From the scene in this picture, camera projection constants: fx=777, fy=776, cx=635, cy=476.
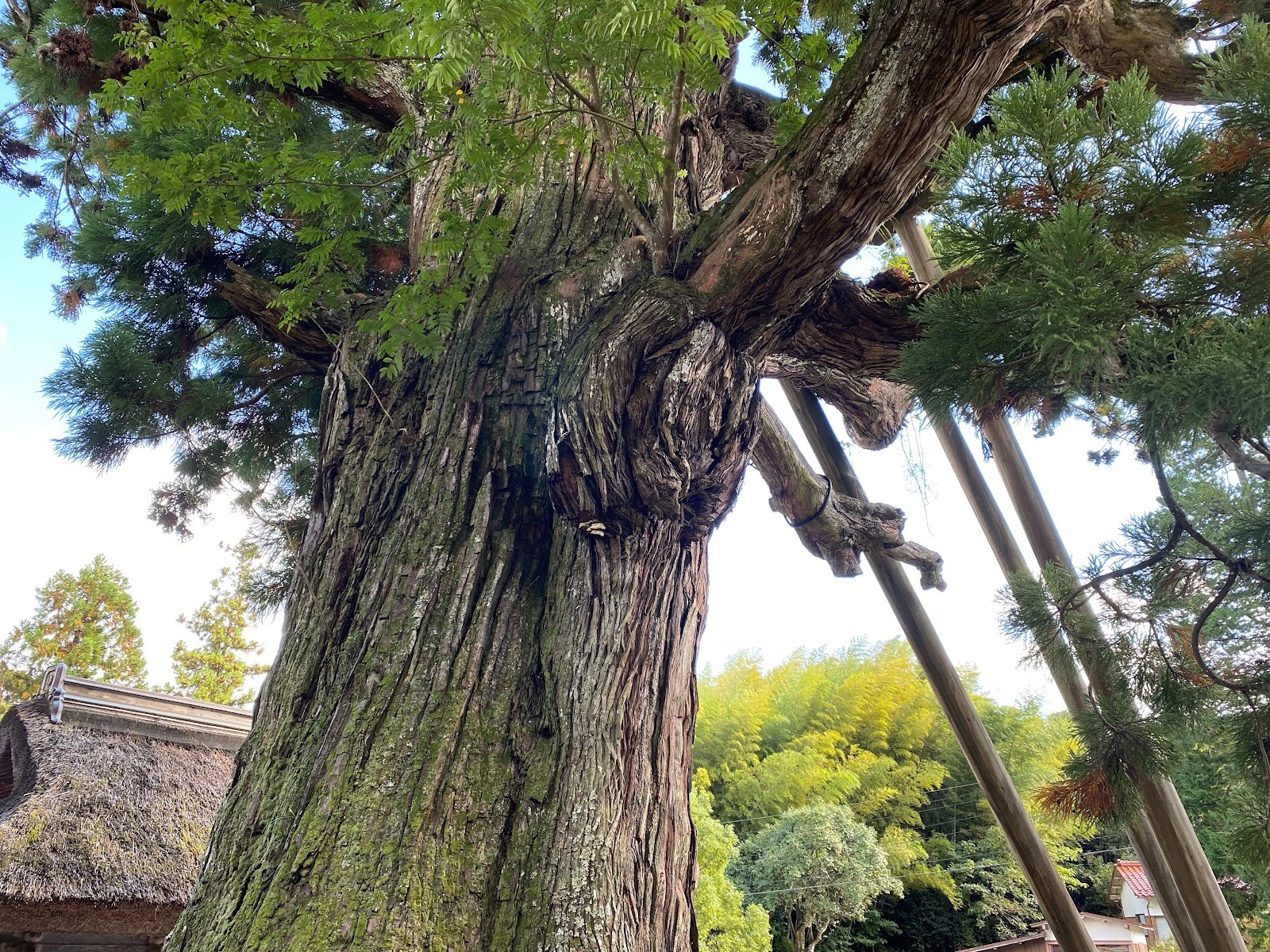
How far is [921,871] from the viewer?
36.5 ft

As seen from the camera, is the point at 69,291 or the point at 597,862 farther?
the point at 69,291

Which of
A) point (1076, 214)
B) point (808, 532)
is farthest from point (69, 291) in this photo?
point (1076, 214)

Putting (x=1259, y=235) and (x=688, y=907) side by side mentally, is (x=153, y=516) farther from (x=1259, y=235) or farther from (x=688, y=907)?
(x=1259, y=235)

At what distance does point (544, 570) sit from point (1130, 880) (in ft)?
38.0

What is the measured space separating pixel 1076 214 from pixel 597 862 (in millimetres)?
1221

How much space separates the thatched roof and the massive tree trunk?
10.6ft

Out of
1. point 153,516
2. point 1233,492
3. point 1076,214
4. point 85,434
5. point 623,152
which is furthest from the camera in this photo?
point 153,516

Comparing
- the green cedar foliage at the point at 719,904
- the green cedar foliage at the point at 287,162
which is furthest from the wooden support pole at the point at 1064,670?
the green cedar foliage at the point at 719,904

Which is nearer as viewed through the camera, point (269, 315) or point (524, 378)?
point (524, 378)

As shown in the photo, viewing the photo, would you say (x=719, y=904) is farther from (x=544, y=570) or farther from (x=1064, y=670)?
(x=544, y=570)

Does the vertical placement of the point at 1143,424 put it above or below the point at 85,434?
below

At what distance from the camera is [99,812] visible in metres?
4.36

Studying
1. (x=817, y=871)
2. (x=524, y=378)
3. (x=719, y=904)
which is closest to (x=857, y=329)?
(x=524, y=378)

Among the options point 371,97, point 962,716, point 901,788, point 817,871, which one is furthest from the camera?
point 901,788
